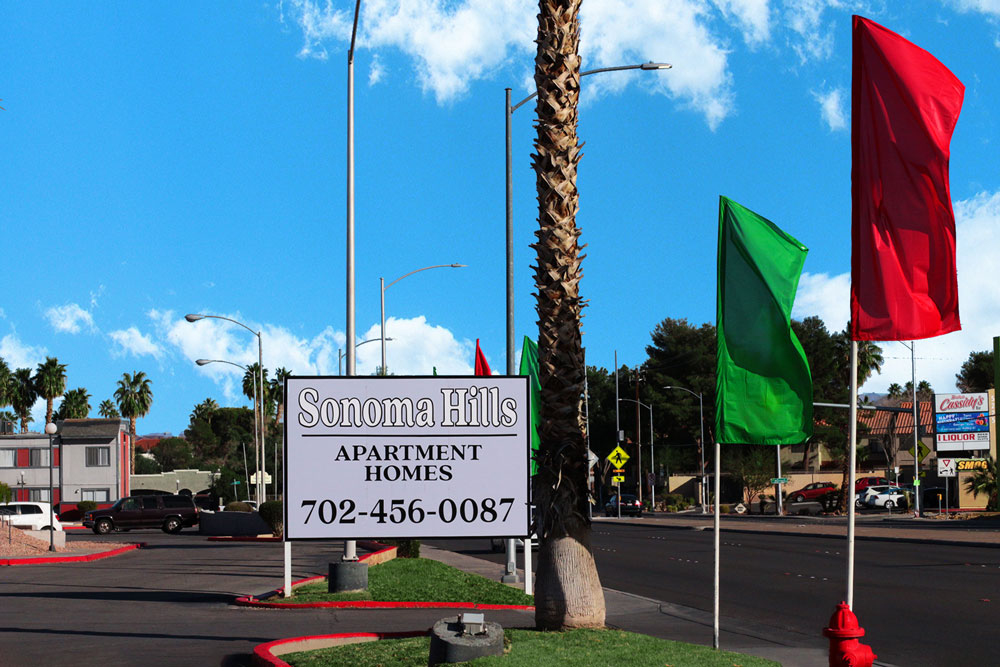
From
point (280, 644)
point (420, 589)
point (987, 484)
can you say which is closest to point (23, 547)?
point (420, 589)

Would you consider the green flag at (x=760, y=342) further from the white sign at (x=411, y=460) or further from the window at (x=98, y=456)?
the window at (x=98, y=456)

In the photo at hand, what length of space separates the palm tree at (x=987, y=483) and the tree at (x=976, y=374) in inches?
1552

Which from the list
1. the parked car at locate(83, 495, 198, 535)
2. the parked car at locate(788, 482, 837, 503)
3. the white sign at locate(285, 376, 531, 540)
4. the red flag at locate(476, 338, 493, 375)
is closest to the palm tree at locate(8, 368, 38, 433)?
the parked car at locate(83, 495, 198, 535)

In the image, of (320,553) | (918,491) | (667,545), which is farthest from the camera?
(918,491)

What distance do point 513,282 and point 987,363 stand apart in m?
94.7

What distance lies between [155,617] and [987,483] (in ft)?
188

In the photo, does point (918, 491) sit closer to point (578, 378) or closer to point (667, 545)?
point (667, 545)

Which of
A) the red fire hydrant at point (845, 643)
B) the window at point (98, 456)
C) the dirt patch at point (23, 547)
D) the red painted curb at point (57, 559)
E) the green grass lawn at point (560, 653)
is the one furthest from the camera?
the window at point (98, 456)

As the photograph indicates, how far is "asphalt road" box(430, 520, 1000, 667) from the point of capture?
45.4 feet

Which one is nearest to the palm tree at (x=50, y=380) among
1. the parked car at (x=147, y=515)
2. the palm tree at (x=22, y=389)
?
the palm tree at (x=22, y=389)

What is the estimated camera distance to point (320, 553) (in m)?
33.6

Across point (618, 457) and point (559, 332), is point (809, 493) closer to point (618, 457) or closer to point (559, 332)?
point (618, 457)

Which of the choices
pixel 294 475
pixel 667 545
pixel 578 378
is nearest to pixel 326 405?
pixel 294 475

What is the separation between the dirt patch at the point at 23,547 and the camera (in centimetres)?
3194
